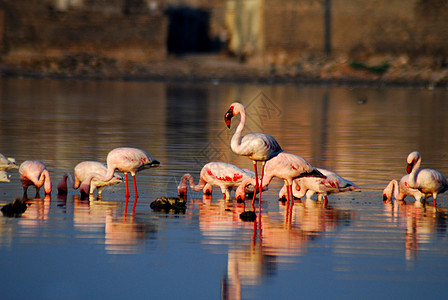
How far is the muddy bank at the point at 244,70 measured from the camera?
146 feet

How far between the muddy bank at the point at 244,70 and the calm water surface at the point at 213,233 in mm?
25309

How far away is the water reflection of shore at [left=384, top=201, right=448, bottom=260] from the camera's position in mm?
8578

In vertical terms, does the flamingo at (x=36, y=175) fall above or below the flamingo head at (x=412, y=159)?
below

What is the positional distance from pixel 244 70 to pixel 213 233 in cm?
3734

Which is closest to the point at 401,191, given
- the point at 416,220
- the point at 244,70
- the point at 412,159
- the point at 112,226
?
the point at 412,159

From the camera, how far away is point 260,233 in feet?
29.1

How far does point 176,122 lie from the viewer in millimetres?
21984

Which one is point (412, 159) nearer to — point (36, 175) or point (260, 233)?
point (260, 233)

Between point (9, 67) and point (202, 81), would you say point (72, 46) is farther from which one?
point (202, 81)

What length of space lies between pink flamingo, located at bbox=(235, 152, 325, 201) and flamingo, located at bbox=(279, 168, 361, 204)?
0.66 feet

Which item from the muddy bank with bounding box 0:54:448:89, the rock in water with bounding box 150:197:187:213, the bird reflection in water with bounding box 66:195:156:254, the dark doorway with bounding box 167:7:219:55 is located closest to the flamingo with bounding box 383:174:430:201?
the rock in water with bounding box 150:197:187:213

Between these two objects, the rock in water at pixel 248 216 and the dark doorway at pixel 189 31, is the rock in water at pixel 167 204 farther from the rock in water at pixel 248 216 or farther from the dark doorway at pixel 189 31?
the dark doorway at pixel 189 31

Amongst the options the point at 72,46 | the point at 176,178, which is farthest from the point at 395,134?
the point at 72,46

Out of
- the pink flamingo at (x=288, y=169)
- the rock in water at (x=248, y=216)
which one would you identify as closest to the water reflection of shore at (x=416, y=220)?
the pink flamingo at (x=288, y=169)
